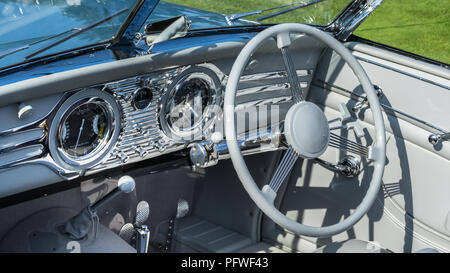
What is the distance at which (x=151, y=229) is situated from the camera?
267cm

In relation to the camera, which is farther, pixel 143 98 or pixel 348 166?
pixel 348 166

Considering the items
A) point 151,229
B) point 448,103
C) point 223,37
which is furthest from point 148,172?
point 448,103

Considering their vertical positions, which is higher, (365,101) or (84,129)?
(365,101)

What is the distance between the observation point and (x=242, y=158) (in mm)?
1719

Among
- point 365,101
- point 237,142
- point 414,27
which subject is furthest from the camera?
point 414,27

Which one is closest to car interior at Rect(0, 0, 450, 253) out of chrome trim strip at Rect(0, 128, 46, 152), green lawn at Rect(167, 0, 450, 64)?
chrome trim strip at Rect(0, 128, 46, 152)

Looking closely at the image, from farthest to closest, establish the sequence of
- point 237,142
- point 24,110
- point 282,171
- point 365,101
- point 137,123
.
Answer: point 365,101
point 137,123
point 282,171
point 237,142
point 24,110

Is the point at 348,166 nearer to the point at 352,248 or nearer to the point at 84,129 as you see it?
the point at 352,248

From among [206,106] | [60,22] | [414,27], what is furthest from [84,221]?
[414,27]

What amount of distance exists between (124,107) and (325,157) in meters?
0.98

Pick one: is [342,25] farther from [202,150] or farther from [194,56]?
[202,150]

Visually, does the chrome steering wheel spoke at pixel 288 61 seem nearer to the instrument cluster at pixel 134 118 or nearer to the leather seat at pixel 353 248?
the instrument cluster at pixel 134 118

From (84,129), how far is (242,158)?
0.57 m

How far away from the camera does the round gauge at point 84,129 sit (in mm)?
1818
